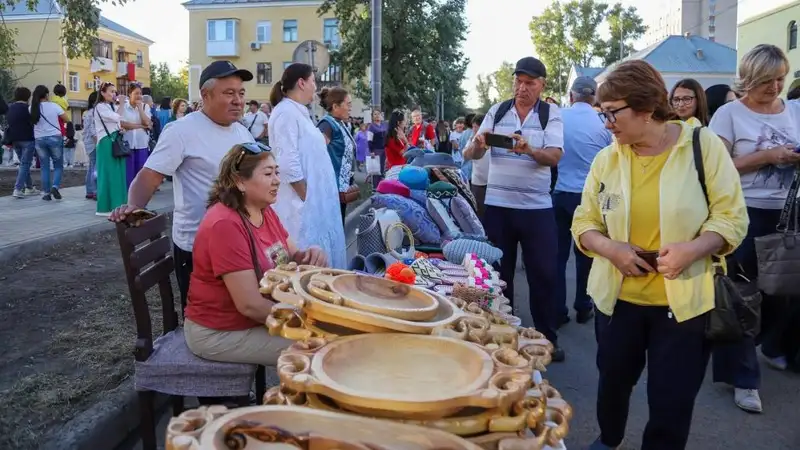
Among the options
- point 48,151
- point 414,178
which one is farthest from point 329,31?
point 414,178

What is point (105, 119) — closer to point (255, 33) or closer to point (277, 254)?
point (277, 254)

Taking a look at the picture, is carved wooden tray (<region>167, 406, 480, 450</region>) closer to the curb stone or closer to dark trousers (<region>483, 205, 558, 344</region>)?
the curb stone

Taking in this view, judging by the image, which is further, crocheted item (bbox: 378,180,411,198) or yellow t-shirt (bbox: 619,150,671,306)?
crocheted item (bbox: 378,180,411,198)

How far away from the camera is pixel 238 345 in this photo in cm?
299

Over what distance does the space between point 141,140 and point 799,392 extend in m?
8.84

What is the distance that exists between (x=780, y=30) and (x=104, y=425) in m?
29.6

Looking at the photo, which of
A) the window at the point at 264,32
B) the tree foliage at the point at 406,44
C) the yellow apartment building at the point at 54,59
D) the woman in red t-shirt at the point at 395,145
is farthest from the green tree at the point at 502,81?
the woman in red t-shirt at the point at 395,145

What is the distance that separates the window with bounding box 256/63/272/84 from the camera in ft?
179

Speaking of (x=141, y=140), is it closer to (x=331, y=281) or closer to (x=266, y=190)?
(x=266, y=190)

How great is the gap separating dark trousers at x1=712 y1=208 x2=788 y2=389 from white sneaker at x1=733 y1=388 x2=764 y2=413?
0.03 m

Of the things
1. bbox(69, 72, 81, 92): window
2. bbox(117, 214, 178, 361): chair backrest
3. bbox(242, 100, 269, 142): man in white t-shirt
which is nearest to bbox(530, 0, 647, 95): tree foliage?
bbox(69, 72, 81, 92): window

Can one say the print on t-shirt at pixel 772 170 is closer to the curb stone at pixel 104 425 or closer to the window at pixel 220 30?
the curb stone at pixel 104 425

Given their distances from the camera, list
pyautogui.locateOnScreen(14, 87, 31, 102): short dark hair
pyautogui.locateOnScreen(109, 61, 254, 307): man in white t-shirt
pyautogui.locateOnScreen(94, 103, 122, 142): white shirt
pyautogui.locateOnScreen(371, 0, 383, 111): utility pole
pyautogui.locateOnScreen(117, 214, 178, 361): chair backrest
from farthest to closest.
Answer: pyautogui.locateOnScreen(371, 0, 383, 111): utility pole
pyautogui.locateOnScreen(14, 87, 31, 102): short dark hair
pyautogui.locateOnScreen(94, 103, 122, 142): white shirt
pyautogui.locateOnScreen(109, 61, 254, 307): man in white t-shirt
pyautogui.locateOnScreen(117, 214, 178, 361): chair backrest

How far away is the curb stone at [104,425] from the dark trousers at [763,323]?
323 centimetres
